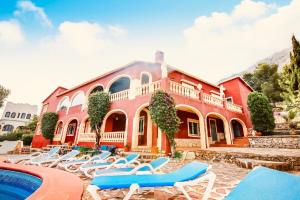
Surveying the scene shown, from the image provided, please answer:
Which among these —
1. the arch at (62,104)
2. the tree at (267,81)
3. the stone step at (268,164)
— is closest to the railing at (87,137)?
the arch at (62,104)

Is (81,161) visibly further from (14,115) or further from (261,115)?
(14,115)

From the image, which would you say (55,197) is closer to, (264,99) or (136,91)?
(136,91)

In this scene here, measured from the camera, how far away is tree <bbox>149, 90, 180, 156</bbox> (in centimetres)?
952

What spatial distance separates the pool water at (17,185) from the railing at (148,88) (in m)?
7.84

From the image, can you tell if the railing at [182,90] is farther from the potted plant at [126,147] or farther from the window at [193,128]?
the potted plant at [126,147]

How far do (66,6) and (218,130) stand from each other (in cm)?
1738

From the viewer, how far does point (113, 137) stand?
13055 millimetres

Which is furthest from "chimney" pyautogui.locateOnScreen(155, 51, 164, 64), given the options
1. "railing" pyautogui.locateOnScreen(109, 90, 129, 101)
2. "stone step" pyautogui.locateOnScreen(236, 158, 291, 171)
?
"stone step" pyautogui.locateOnScreen(236, 158, 291, 171)

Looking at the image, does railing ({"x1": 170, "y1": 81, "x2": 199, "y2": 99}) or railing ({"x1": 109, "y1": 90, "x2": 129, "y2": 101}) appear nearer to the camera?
railing ({"x1": 170, "y1": 81, "x2": 199, "y2": 99})

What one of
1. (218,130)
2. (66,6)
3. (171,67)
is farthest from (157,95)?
(218,130)

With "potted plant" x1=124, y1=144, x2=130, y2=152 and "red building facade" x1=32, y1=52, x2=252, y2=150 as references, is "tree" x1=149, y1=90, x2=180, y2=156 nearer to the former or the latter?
"red building facade" x1=32, y1=52, x2=252, y2=150

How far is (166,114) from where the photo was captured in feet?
31.4

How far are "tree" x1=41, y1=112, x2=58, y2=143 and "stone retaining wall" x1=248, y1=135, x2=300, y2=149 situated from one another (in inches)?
806

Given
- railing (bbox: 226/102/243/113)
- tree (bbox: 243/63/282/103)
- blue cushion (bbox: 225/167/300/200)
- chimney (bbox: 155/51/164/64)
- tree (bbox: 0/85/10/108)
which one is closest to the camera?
blue cushion (bbox: 225/167/300/200)
